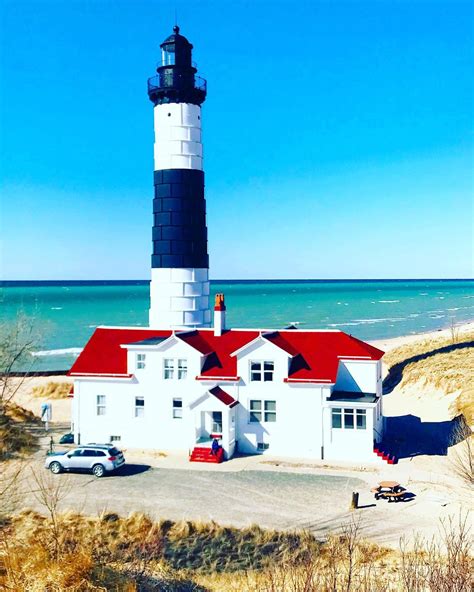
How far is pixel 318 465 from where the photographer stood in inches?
1059

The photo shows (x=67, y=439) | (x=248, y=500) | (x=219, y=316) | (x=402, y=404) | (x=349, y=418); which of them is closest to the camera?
(x=248, y=500)

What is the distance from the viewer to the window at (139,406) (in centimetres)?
3039

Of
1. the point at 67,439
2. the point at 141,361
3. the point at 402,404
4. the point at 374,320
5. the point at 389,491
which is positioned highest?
the point at 374,320

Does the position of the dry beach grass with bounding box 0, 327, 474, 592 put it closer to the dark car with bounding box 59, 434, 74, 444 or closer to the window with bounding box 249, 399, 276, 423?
the dark car with bounding box 59, 434, 74, 444

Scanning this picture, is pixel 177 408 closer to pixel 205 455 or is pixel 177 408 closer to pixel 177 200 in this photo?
pixel 205 455

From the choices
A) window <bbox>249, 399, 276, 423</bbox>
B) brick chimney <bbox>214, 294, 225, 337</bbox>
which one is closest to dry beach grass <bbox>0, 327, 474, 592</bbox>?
window <bbox>249, 399, 276, 423</bbox>

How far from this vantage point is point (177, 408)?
2992 centimetres

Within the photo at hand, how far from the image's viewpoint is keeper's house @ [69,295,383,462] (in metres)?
27.9

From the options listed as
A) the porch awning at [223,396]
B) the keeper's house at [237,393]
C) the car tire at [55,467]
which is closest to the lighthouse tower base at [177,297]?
the keeper's house at [237,393]

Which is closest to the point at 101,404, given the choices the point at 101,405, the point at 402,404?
the point at 101,405

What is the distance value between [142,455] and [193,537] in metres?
9.98

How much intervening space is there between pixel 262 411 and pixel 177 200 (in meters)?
13.9

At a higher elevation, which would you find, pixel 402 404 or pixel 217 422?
pixel 217 422

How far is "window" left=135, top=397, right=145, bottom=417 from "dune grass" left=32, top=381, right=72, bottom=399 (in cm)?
1753
